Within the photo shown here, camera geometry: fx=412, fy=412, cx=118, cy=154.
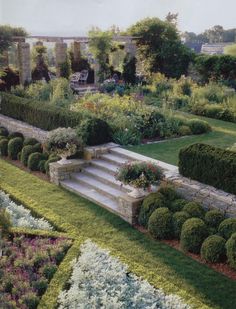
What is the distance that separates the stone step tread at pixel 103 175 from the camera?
8086 millimetres

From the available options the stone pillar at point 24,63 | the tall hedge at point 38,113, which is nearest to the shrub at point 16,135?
the tall hedge at point 38,113

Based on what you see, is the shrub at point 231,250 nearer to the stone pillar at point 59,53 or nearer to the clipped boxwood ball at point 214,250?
the clipped boxwood ball at point 214,250

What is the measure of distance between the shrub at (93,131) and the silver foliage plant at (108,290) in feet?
13.7

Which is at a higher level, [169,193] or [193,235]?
[169,193]

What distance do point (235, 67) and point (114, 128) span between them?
10212 mm

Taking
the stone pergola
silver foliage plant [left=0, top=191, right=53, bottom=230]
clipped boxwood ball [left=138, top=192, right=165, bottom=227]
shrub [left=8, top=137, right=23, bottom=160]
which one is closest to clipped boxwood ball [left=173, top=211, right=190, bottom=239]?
clipped boxwood ball [left=138, top=192, right=165, bottom=227]

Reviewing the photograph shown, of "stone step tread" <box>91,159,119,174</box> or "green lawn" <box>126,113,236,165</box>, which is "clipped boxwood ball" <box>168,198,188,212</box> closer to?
"green lawn" <box>126,113,236,165</box>

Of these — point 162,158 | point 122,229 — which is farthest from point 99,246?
A: point 162,158

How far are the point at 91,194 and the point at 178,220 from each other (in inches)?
90.7

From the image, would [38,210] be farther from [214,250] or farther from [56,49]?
[56,49]

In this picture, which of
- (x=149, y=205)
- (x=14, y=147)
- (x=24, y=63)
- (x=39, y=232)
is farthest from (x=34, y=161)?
(x=24, y=63)

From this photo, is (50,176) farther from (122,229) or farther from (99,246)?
(99,246)

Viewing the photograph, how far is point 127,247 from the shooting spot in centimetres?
624

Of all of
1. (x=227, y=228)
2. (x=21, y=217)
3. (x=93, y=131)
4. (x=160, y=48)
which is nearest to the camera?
(x=227, y=228)
